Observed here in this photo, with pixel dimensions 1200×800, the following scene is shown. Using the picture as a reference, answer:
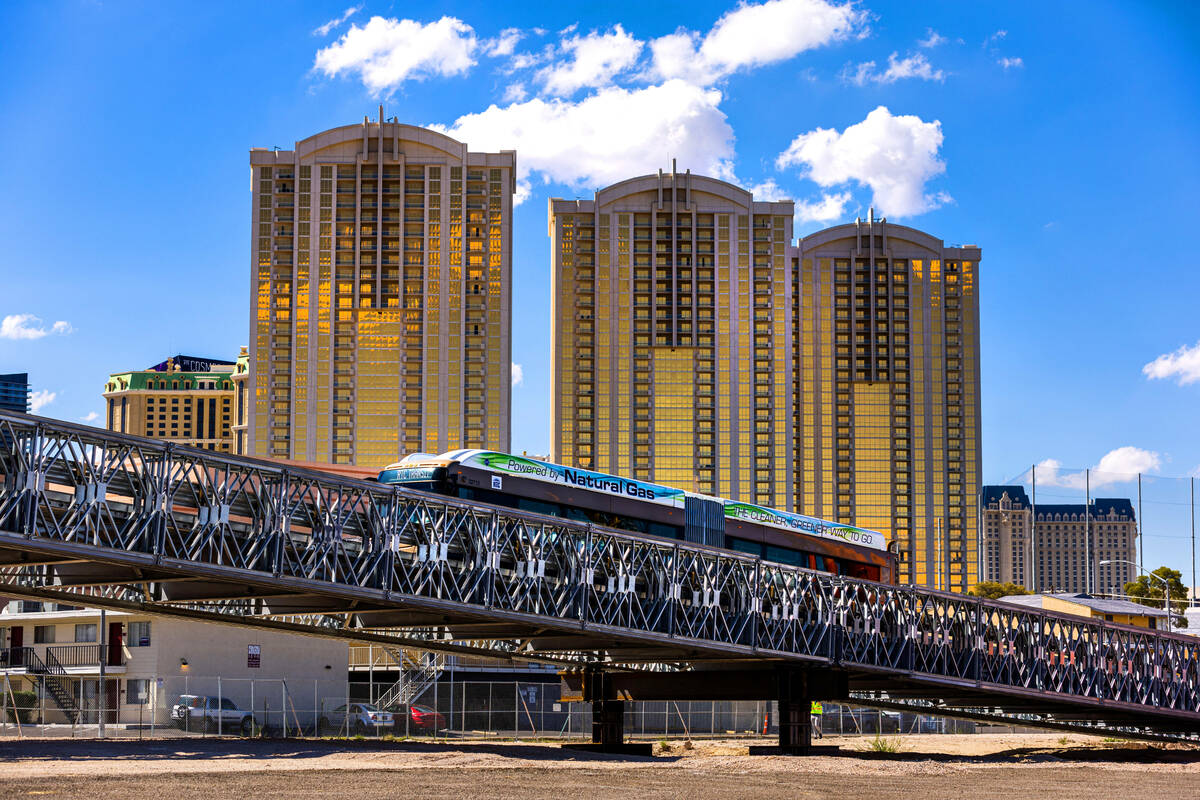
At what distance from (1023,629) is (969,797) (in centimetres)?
2043

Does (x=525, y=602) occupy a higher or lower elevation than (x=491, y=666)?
higher

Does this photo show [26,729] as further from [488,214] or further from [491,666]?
[488,214]

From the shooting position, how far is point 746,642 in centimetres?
4731

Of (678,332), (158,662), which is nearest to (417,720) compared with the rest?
(158,662)

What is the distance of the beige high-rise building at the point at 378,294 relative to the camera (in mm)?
154250

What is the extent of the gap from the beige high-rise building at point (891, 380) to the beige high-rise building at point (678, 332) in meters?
14.0

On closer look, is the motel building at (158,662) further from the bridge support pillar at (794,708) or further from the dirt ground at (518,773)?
the bridge support pillar at (794,708)

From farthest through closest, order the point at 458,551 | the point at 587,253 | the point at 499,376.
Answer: the point at 587,253 < the point at 499,376 < the point at 458,551

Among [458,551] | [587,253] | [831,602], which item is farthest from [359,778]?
[587,253]

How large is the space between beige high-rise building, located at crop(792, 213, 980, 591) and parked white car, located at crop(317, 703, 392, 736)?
5075 inches

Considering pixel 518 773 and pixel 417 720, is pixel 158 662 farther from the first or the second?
pixel 518 773

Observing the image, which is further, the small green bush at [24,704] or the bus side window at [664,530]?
the small green bush at [24,704]

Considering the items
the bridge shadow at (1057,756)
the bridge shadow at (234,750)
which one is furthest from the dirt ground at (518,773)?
the bridge shadow at (1057,756)

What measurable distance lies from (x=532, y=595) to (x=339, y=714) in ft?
62.2
